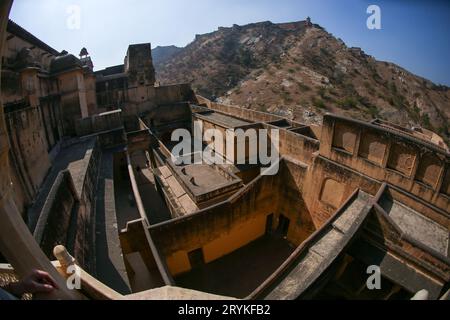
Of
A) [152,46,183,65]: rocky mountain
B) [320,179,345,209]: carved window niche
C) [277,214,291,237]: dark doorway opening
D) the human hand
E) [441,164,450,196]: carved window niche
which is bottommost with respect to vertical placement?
[277,214,291,237]: dark doorway opening

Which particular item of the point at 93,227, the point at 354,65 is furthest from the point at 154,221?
the point at 354,65

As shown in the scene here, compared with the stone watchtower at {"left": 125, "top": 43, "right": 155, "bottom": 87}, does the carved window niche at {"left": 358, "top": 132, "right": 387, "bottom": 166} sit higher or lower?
lower

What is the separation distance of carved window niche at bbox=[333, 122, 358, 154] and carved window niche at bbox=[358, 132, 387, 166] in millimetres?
432

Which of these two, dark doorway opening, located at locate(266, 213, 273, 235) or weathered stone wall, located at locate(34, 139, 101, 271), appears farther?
dark doorway opening, located at locate(266, 213, 273, 235)

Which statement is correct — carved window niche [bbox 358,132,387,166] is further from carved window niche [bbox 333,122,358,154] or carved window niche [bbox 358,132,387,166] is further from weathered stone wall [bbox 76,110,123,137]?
weathered stone wall [bbox 76,110,123,137]

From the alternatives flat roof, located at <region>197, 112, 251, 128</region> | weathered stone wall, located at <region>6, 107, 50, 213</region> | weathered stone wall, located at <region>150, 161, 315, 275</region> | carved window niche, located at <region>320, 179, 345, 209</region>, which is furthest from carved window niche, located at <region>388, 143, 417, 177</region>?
weathered stone wall, located at <region>6, 107, 50, 213</region>

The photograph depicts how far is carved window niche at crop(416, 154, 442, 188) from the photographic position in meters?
10.9

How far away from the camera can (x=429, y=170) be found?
11156 mm

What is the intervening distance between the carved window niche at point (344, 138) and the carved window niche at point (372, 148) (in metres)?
0.43

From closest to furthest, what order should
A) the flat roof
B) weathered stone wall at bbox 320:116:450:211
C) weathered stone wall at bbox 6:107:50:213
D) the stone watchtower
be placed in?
weathered stone wall at bbox 320:116:450:211, weathered stone wall at bbox 6:107:50:213, the flat roof, the stone watchtower

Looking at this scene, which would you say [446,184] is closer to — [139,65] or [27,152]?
→ [27,152]

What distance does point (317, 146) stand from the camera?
1566 centimetres

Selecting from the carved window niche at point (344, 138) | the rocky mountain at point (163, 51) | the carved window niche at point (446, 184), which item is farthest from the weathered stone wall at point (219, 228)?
the rocky mountain at point (163, 51)

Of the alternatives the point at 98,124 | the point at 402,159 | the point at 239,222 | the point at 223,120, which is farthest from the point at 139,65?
the point at 402,159
